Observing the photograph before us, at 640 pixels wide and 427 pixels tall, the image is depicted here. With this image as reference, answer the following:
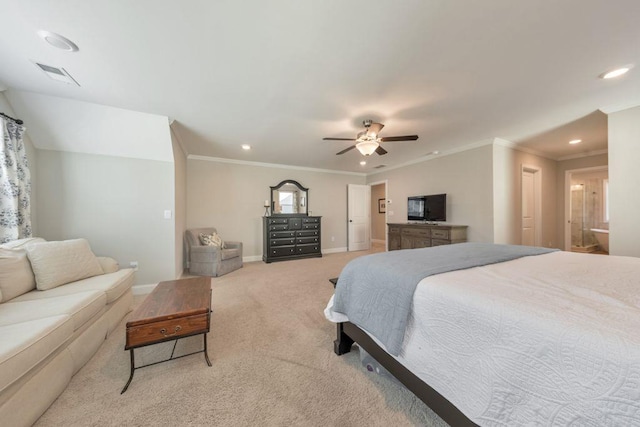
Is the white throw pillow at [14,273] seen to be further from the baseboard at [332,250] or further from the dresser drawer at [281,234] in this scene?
the baseboard at [332,250]

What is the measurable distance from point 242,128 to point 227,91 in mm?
1045

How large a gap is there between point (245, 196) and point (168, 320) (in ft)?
13.4

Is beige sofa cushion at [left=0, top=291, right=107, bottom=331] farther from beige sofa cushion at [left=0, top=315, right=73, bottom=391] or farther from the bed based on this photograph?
the bed

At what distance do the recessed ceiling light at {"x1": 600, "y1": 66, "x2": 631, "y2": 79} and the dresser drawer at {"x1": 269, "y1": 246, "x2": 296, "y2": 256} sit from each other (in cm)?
514

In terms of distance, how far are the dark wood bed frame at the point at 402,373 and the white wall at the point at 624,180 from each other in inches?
141

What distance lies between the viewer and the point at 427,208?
16.2 feet

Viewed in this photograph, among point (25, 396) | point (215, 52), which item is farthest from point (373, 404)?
point (215, 52)

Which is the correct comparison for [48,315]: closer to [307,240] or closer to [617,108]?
[307,240]

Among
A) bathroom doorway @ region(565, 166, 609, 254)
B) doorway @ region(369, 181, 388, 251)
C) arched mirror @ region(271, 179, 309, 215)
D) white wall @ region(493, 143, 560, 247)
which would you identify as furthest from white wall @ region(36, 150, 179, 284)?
bathroom doorway @ region(565, 166, 609, 254)

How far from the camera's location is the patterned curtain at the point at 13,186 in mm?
2258

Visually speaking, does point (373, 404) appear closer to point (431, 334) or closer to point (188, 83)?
point (431, 334)

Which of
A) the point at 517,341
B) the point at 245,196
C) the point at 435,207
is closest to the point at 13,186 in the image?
the point at 245,196

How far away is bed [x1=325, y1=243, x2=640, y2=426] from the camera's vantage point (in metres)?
0.68

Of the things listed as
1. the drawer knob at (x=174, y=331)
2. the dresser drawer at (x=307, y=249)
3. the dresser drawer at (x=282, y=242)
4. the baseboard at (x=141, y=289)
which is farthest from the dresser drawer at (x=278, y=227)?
the drawer knob at (x=174, y=331)
